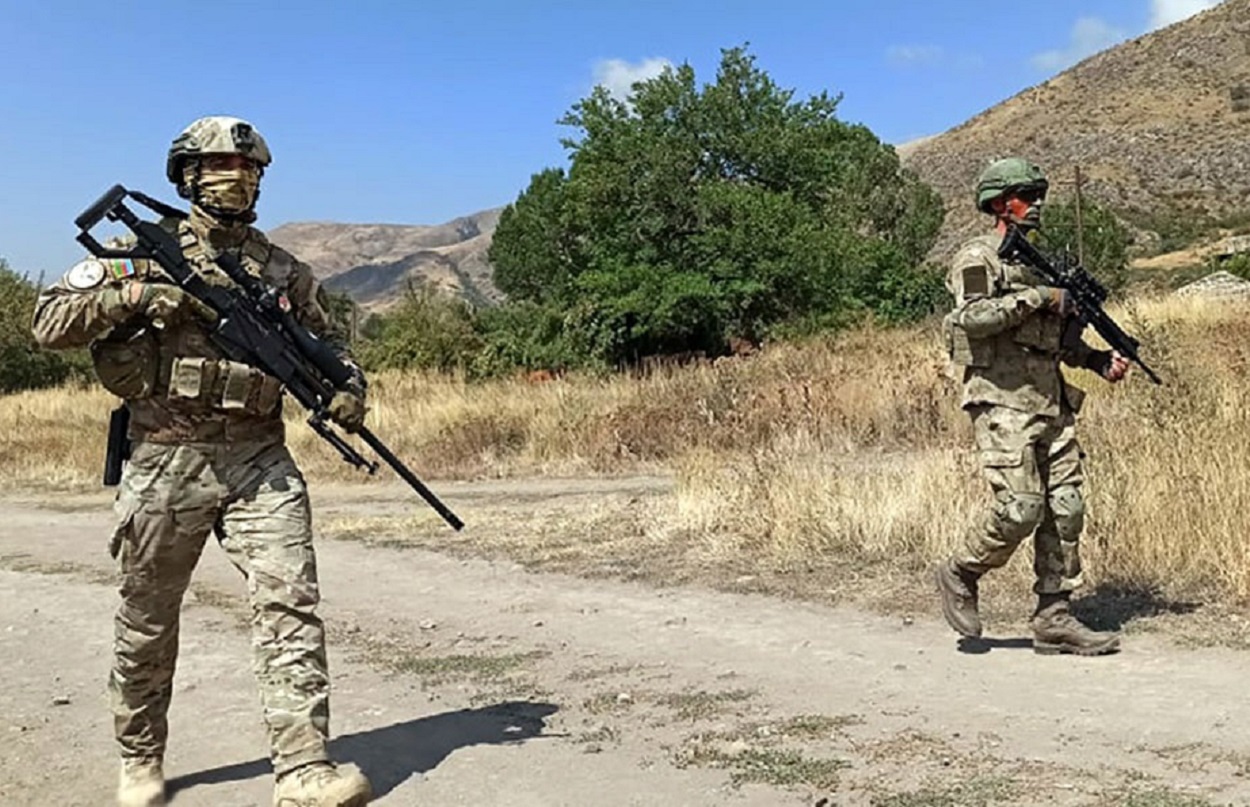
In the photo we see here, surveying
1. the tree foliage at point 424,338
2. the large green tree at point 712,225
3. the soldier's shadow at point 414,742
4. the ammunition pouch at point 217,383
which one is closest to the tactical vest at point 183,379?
the ammunition pouch at point 217,383

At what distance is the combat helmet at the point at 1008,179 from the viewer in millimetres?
5328

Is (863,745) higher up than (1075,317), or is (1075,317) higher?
(1075,317)

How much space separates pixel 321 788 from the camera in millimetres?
3600

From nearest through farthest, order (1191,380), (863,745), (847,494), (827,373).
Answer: (863,745), (847,494), (1191,380), (827,373)

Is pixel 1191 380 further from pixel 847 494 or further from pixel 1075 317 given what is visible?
pixel 1075 317

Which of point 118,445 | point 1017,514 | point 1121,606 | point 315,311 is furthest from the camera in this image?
point 1121,606

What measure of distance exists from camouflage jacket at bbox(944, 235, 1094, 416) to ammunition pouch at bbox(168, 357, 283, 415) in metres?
2.98

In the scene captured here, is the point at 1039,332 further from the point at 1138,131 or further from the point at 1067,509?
the point at 1138,131

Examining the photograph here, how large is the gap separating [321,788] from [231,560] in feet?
2.71

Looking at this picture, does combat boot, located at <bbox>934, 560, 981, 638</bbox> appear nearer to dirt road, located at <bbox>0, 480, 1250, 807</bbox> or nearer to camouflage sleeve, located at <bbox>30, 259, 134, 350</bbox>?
dirt road, located at <bbox>0, 480, 1250, 807</bbox>

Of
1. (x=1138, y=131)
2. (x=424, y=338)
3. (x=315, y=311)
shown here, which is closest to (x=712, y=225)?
(x=424, y=338)

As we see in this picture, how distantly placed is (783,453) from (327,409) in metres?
7.58

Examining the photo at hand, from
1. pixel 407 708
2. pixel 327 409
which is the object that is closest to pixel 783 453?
pixel 407 708

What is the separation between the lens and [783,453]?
1130cm
